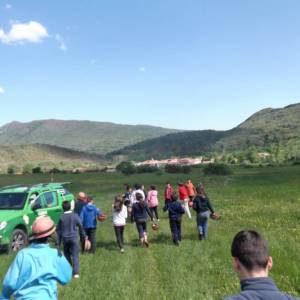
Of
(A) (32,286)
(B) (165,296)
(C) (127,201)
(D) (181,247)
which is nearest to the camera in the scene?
(A) (32,286)

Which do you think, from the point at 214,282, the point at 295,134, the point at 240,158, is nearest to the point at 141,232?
the point at 214,282

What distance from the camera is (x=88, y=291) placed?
10945mm

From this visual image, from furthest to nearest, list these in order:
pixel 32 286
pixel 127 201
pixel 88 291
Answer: pixel 127 201 < pixel 88 291 < pixel 32 286

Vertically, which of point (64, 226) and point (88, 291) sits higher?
point (64, 226)

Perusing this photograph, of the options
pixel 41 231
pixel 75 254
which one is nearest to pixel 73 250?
pixel 75 254

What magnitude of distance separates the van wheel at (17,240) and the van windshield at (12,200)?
43.1 inches

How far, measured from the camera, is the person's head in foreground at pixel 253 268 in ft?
11.9

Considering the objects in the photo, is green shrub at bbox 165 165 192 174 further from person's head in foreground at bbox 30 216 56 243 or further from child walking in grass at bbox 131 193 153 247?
person's head in foreground at bbox 30 216 56 243

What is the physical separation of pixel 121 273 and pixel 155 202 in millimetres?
10354

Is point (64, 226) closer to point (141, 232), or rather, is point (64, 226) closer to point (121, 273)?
point (121, 273)

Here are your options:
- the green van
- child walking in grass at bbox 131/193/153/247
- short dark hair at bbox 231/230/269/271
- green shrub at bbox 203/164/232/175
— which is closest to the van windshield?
the green van

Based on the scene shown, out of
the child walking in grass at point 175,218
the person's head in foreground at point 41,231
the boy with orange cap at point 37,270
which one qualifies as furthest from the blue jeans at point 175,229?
the person's head in foreground at point 41,231

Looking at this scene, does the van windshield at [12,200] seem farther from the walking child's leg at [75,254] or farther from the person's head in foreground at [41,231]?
the person's head in foreground at [41,231]

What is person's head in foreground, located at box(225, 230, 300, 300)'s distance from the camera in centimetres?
362
